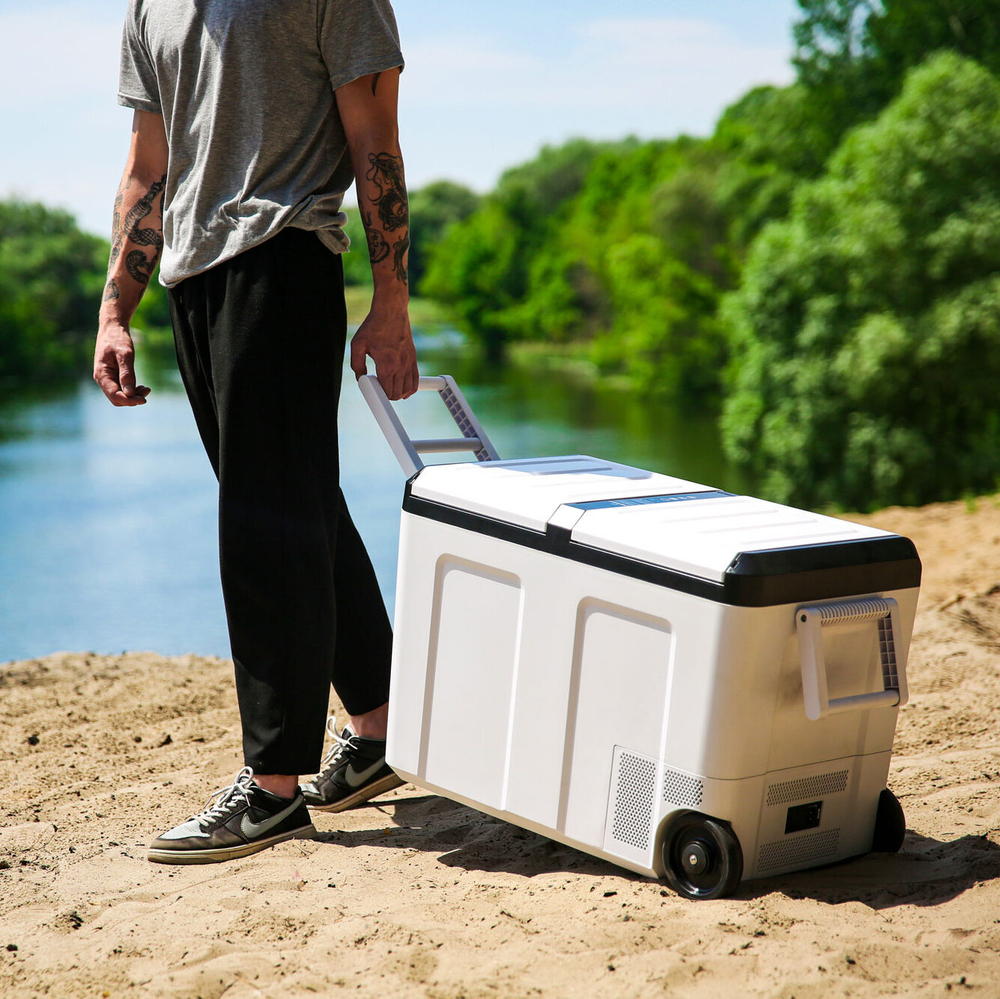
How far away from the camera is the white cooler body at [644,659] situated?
156 cm

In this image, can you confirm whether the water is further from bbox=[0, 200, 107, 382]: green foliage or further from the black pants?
the black pants

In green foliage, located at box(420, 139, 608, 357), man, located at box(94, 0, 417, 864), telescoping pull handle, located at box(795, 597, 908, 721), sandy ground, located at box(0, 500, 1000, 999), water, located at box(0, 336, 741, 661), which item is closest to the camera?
sandy ground, located at box(0, 500, 1000, 999)

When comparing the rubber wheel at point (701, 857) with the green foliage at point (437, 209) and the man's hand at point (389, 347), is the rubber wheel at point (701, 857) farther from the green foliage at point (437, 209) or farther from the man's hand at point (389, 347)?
the green foliage at point (437, 209)

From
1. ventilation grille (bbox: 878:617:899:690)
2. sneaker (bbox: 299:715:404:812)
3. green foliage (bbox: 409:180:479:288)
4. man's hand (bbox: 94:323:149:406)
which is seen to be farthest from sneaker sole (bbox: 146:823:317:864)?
green foliage (bbox: 409:180:479:288)

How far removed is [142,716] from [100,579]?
18.0 feet

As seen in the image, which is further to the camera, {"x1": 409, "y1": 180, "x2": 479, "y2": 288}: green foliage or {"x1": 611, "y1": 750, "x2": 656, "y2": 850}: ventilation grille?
{"x1": 409, "y1": 180, "x2": 479, "y2": 288}: green foliage

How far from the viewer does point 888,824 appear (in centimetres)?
183

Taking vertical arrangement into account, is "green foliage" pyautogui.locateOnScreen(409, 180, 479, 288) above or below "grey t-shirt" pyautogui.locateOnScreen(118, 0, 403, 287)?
above

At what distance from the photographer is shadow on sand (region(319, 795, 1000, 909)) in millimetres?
1686

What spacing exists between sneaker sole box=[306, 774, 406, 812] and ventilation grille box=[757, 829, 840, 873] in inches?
32.5

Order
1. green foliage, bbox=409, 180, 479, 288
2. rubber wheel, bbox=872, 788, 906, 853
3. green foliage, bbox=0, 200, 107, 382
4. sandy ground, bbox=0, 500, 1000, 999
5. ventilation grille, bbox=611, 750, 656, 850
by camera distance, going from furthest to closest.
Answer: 1. green foliage, bbox=409, 180, 479, 288
2. green foliage, bbox=0, 200, 107, 382
3. rubber wheel, bbox=872, 788, 906, 853
4. ventilation grille, bbox=611, 750, 656, 850
5. sandy ground, bbox=0, 500, 1000, 999

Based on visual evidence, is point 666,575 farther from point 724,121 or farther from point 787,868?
point 724,121

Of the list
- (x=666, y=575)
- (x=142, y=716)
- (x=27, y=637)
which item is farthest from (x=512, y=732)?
(x=27, y=637)

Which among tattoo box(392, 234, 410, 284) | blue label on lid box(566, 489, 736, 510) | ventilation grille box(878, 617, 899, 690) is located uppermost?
tattoo box(392, 234, 410, 284)
